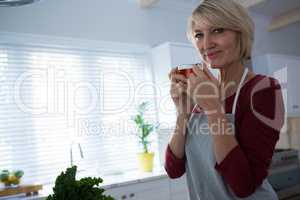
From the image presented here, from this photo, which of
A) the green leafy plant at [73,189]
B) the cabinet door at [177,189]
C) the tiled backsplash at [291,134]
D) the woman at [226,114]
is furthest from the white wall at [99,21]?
the green leafy plant at [73,189]

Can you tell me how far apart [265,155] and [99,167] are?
2284 mm

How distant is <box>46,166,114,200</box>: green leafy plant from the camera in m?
0.59

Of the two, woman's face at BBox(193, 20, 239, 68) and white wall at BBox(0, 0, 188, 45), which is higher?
white wall at BBox(0, 0, 188, 45)

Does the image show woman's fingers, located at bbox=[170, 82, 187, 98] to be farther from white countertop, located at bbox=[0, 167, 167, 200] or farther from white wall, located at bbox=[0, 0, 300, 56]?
white wall, located at bbox=[0, 0, 300, 56]

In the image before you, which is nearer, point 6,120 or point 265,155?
point 265,155

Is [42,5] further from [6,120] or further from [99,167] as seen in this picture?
[99,167]

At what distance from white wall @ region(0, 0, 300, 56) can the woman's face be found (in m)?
2.05

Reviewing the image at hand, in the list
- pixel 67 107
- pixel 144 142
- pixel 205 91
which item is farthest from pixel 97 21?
pixel 205 91

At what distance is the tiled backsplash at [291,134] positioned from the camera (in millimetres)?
3678

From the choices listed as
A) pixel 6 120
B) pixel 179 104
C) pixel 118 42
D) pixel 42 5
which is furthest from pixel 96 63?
pixel 179 104

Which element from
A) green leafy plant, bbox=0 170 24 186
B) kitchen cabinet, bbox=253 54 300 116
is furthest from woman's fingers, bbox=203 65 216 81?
kitchen cabinet, bbox=253 54 300 116

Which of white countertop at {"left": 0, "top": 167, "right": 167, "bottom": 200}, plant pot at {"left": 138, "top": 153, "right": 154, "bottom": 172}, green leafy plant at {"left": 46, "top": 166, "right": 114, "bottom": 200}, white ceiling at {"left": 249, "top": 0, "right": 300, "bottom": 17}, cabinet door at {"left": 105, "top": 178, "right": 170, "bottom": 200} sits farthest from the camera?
white ceiling at {"left": 249, "top": 0, "right": 300, "bottom": 17}

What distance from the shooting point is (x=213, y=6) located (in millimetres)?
845

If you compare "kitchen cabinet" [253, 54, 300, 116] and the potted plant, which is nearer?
the potted plant
